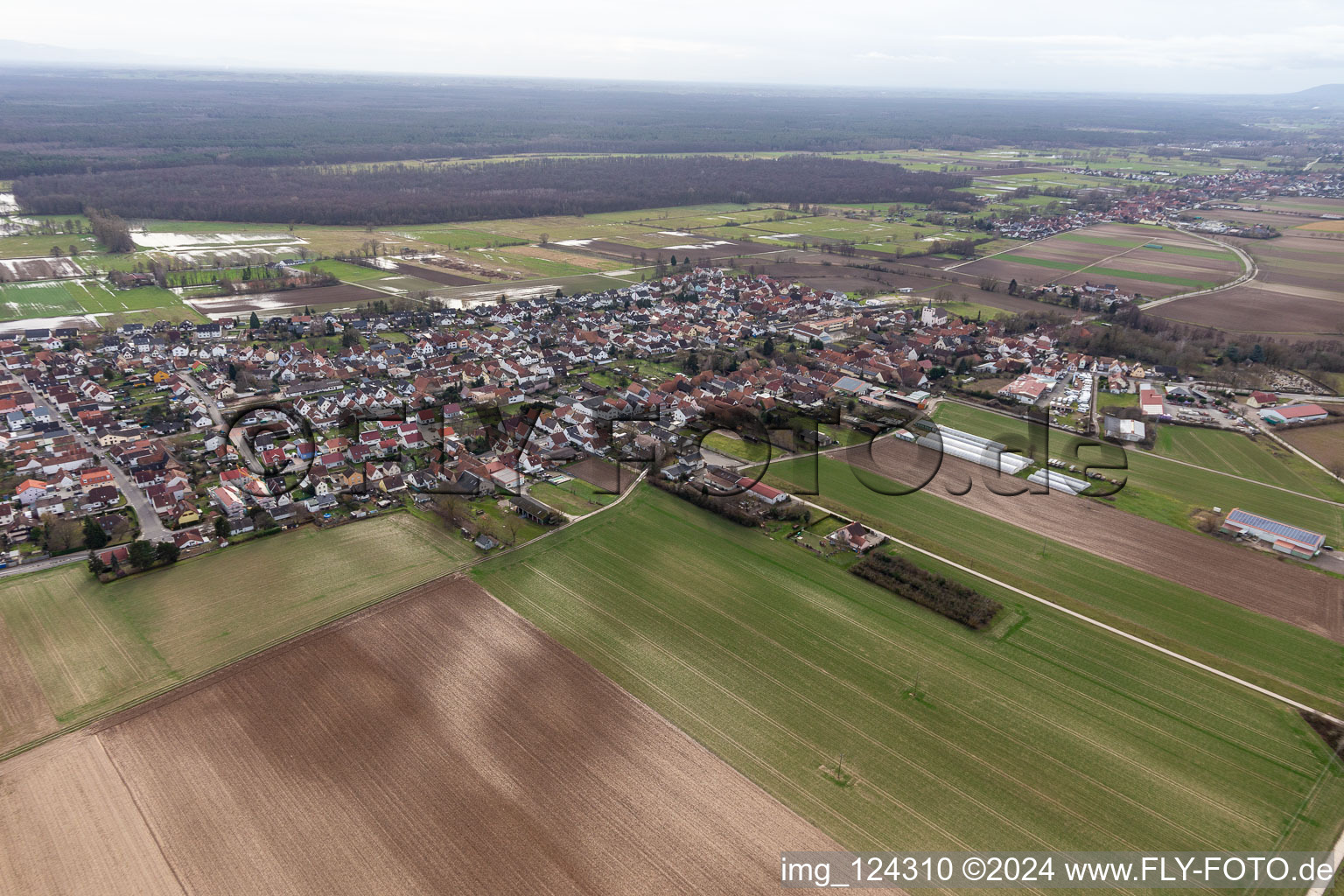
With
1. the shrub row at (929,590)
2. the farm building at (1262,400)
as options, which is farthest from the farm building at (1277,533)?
the farm building at (1262,400)

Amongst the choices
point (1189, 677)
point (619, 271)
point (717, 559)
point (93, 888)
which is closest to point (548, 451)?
point (717, 559)

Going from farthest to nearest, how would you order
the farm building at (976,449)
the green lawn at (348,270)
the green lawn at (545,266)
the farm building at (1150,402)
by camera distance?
the green lawn at (545,266)
the green lawn at (348,270)
the farm building at (1150,402)
the farm building at (976,449)

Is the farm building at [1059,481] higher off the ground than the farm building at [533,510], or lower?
higher

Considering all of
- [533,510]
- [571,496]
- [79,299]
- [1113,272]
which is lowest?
[571,496]

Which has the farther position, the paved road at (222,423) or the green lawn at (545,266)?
the green lawn at (545,266)

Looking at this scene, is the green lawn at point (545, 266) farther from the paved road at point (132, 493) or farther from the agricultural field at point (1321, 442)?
the agricultural field at point (1321, 442)

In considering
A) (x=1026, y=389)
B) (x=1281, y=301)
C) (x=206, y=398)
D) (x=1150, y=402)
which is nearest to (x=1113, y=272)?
(x=1281, y=301)

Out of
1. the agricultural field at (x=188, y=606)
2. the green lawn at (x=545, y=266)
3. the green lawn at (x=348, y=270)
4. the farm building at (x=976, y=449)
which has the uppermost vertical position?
the green lawn at (x=545, y=266)

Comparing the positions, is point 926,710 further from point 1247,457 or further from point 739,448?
point 1247,457
